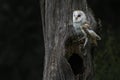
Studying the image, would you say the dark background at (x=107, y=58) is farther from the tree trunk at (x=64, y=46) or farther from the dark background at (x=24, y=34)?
the tree trunk at (x=64, y=46)

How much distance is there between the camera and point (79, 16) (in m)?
6.13

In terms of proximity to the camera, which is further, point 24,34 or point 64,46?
point 24,34

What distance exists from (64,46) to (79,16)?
0.91ft

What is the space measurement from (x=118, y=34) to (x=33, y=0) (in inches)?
58.2

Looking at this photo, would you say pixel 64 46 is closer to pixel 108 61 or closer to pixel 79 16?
pixel 79 16

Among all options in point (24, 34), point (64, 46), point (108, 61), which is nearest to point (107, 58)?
point (108, 61)

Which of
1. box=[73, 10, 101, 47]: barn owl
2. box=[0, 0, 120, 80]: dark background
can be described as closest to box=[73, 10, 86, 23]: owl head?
box=[73, 10, 101, 47]: barn owl

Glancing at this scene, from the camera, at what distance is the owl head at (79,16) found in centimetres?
612

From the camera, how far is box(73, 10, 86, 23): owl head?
241 inches

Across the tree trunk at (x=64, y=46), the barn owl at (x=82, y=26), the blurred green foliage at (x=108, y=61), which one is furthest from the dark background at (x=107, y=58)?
the barn owl at (x=82, y=26)

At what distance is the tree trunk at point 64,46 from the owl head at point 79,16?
0.32 feet

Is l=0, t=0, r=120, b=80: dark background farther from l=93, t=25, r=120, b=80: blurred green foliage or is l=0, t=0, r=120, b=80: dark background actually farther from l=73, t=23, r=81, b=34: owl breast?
l=73, t=23, r=81, b=34: owl breast

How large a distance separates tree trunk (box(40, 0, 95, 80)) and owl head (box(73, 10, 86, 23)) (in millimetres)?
96

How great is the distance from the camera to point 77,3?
629cm
